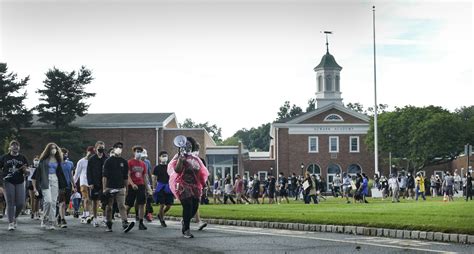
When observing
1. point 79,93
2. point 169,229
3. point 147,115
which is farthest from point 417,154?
point 169,229

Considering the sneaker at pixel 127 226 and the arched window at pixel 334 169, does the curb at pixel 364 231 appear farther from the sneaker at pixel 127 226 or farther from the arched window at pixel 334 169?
the arched window at pixel 334 169

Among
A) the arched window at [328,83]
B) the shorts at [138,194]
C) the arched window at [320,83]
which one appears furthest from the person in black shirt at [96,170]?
the arched window at [320,83]

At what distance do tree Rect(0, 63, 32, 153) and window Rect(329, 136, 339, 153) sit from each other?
3114 centimetres

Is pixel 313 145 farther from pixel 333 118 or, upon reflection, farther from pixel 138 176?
pixel 138 176

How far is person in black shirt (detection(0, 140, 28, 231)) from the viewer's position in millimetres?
17531

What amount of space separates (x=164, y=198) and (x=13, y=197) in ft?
12.0

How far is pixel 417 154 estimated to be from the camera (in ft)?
267

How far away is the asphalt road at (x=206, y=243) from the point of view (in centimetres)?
1249

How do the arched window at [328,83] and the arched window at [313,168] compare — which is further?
the arched window at [328,83]

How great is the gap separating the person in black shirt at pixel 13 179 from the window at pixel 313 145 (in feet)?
222

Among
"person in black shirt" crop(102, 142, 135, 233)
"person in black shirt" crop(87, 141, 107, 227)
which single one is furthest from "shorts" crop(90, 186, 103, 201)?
"person in black shirt" crop(102, 142, 135, 233)

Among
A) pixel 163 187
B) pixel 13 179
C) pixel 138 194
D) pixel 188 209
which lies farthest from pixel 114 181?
pixel 163 187

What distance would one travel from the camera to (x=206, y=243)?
13.6 metres

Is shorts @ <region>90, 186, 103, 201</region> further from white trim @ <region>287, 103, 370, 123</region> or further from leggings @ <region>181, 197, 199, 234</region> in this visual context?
white trim @ <region>287, 103, 370, 123</region>
